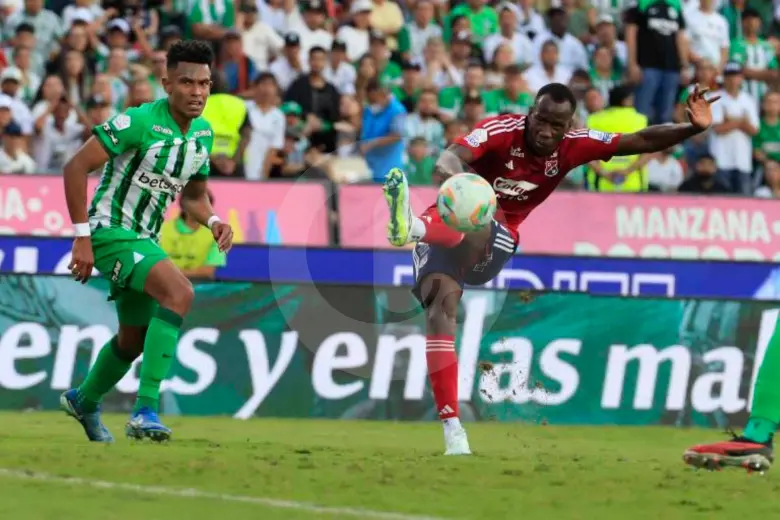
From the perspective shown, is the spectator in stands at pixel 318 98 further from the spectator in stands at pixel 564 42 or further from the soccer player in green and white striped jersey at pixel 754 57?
the soccer player in green and white striped jersey at pixel 754 57

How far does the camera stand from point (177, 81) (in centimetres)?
1070

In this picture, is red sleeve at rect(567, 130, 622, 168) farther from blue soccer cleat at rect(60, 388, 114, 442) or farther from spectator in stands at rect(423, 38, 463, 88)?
spectator in stands at rect(423, 38, 463, 88)

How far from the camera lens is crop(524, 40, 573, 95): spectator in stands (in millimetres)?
22828

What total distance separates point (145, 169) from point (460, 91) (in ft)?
36.8

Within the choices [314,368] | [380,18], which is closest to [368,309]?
[314,368]

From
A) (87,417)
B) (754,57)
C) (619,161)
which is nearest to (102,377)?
(87,417)

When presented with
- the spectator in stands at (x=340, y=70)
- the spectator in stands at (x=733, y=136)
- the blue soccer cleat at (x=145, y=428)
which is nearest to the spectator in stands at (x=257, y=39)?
the spectator in stands at (x=340, y=70)

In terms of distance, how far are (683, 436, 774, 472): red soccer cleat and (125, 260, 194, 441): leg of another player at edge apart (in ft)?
11.0

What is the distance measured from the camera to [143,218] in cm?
1087

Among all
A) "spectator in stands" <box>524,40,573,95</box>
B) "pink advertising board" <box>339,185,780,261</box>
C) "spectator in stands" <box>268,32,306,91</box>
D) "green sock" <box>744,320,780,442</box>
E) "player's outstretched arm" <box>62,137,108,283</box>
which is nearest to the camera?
"green sock" <box>744,320,780,442</box>

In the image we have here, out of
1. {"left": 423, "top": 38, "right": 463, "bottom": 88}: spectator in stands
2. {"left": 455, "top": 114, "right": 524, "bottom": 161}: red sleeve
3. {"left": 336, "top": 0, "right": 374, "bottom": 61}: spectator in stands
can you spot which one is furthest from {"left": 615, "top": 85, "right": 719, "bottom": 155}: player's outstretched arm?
{"left": 336, "top": 0, "right": 374, "bottom": 61}: spectator in stands

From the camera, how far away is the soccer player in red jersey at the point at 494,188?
34.4 ft

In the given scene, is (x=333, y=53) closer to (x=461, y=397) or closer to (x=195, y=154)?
(x=461, y=397)

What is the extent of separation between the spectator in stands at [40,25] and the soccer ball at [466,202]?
11.7 m
